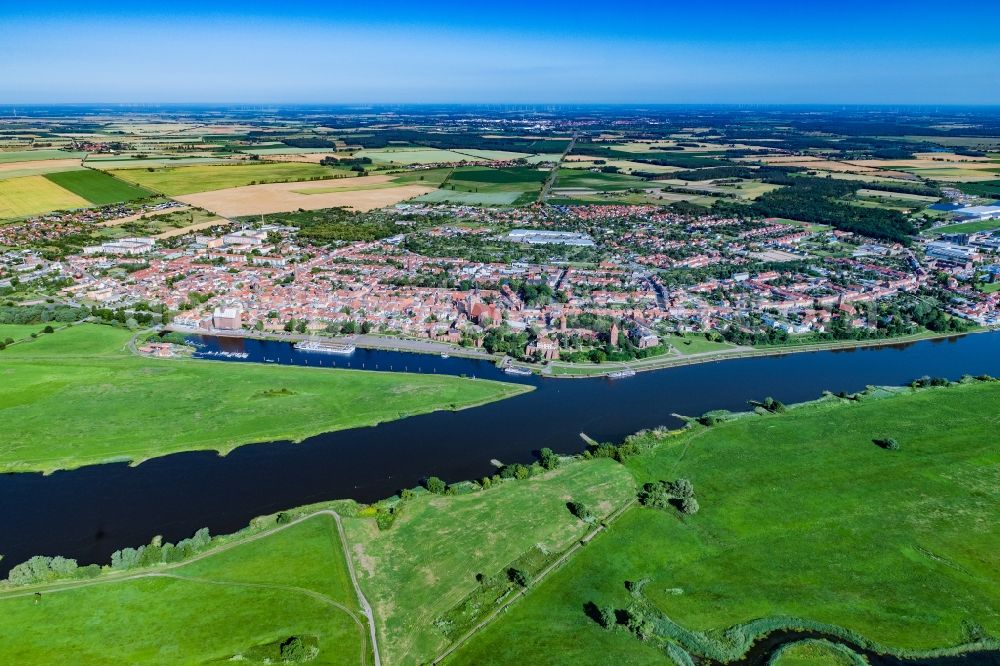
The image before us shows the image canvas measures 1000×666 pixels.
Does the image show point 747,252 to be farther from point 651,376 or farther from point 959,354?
point 651,376

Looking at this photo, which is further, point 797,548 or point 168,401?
point 168,401

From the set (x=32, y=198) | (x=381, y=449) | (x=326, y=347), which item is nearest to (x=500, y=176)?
(x=32, y=198)

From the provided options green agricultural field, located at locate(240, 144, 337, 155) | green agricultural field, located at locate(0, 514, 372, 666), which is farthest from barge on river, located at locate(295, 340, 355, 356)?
green agricultural field, located at locate(240, 144, 337, 155)

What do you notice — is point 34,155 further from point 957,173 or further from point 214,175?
point 957,173

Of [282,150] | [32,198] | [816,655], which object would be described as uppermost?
[282,150]

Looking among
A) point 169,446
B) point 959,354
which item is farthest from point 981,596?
point 169,446

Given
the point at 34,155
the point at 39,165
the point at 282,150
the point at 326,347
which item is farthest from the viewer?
the point at 282,150
